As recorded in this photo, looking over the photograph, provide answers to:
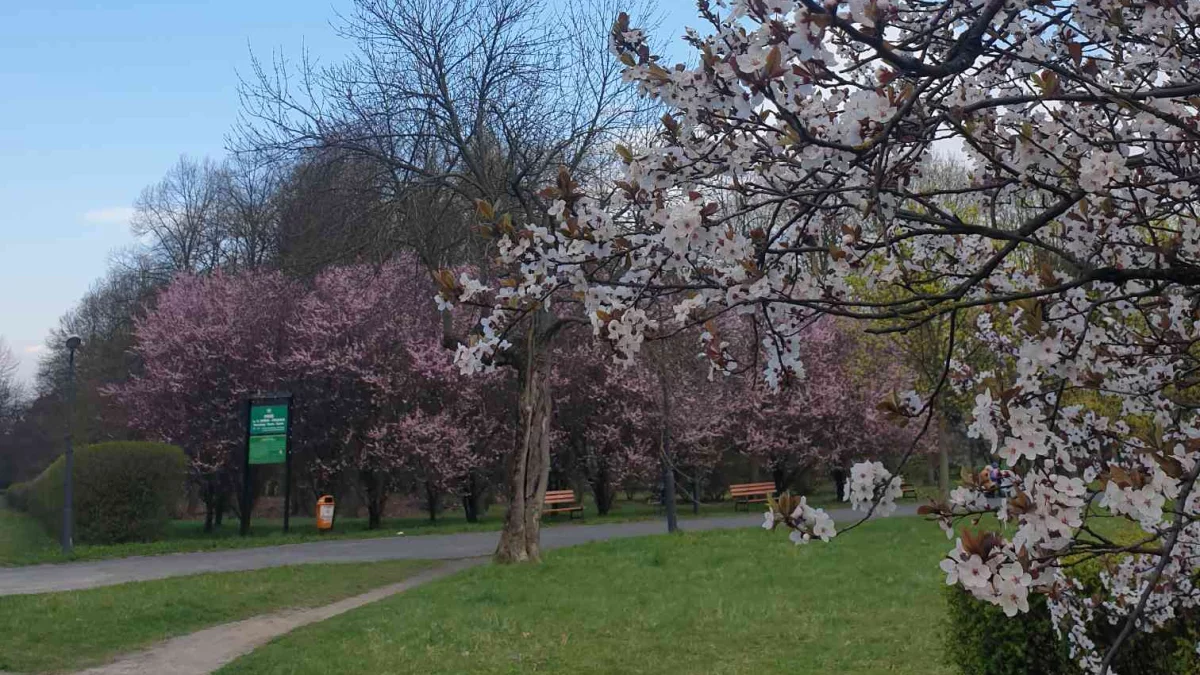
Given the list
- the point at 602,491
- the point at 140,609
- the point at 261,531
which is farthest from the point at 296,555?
the point at 602,491

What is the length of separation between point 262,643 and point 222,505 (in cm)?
1868

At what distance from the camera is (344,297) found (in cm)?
2420

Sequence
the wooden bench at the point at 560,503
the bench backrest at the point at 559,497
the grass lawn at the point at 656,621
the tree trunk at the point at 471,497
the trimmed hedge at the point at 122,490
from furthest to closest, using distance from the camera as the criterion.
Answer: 1. the tree trunk at the point at 471,497
2. the bench backrest at the point at 559,497
3. the wooden bench at the point at 560,503
4. the trimmed hedge at the point at 122,490
5. the grass lawn at the point at 656,621

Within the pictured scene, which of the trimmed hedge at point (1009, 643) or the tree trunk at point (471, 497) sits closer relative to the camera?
the trimmed hedge at point (1009, 643)

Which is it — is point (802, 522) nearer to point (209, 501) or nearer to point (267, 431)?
point (267, 431)

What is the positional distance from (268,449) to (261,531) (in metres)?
4.20

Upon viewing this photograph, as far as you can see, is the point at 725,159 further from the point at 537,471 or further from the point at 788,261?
the point at 537,471

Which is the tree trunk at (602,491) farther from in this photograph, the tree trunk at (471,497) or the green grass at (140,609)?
the green grass at (140,609)

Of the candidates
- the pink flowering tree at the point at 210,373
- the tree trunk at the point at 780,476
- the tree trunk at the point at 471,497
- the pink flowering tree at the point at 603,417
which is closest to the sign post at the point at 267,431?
the pink flowering tree at the point at 210,373

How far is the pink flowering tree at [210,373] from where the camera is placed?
24000mm

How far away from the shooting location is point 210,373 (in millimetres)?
24438

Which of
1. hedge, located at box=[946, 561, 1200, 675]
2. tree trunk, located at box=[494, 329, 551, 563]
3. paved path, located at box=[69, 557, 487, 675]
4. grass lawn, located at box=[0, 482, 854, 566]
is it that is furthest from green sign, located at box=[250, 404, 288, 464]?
hedge, located at box=[946, 561, 1200, 675]

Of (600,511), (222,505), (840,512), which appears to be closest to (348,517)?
(222,505)

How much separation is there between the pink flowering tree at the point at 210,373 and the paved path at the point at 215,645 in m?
13.7
